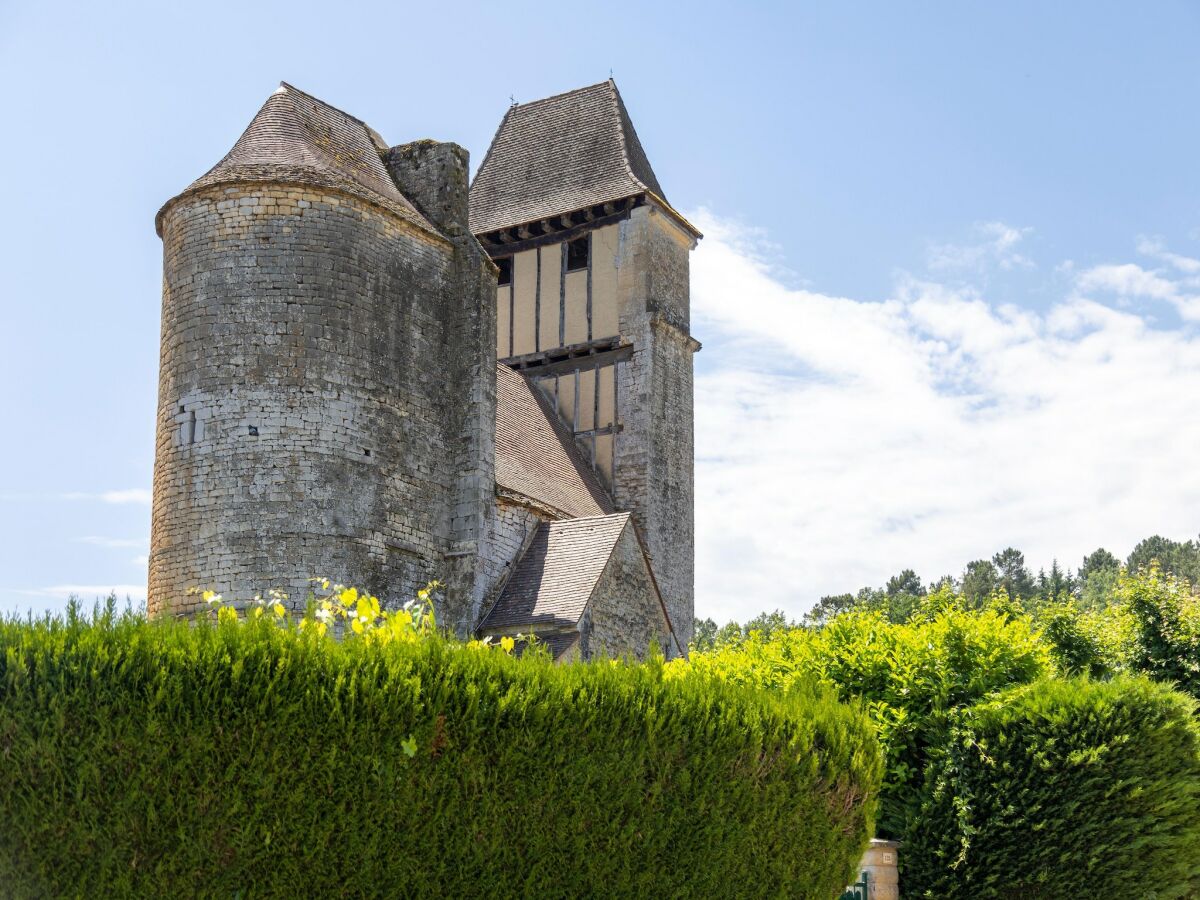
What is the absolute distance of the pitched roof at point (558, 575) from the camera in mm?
19266

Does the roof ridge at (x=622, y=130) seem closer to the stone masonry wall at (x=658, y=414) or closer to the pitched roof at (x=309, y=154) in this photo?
the stone masonry wall at (x=658, y=414)

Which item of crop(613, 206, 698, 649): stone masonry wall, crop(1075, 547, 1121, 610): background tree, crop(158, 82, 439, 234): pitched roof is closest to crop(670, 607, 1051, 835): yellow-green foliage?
crop(158, 82, 439, 234): pitched roof

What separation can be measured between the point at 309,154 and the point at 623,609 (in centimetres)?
785

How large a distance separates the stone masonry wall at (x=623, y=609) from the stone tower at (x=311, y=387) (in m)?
1.85

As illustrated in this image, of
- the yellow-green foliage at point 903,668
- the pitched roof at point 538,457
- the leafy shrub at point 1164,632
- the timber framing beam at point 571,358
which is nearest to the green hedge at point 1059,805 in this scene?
the yellow-green foliage at point 903,668

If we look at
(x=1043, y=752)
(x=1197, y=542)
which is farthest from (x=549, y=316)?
(x=1197, y=542)

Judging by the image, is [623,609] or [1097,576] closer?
[623,609]

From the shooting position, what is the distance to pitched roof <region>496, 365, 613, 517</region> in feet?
75.7

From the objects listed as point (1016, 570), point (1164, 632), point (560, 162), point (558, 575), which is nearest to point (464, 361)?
point (558, 575)

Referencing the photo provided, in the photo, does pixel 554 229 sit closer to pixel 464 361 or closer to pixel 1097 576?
pixel 464 361

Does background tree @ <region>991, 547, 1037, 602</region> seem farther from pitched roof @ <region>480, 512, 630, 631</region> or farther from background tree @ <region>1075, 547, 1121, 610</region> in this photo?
pitched roof @ <region>480, 512, 630, 631</region>

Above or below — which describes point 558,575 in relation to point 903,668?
above

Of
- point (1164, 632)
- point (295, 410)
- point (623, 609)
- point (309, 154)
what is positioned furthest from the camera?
point (623, 609)

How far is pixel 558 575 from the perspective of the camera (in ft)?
66.0
